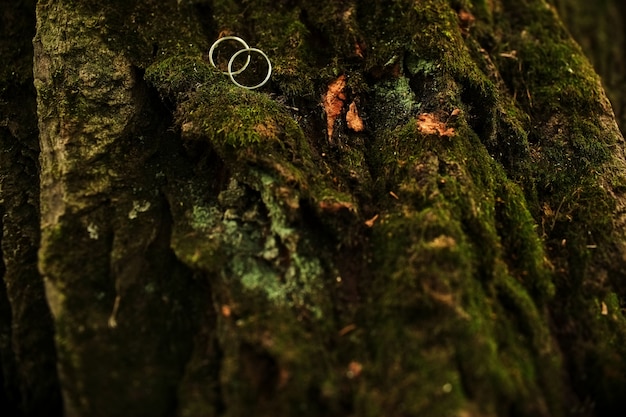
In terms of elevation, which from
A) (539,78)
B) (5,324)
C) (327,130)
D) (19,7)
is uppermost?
(539,78)

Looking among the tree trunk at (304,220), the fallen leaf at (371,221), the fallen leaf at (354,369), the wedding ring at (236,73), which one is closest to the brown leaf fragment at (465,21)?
the tree trunk at (304,220)

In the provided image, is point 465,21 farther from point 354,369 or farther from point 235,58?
point 354,369

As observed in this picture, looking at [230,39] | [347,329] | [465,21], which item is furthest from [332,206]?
[465,21]

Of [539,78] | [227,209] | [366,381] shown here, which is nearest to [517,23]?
[539,78]

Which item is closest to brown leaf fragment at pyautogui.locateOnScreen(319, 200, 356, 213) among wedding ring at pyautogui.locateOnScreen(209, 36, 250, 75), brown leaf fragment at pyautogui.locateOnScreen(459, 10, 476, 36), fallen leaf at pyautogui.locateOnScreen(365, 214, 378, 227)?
fallen leaf at pyautogui.locateOnScreen(365, 214, 378, 227)

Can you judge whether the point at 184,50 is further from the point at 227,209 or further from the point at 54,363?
the point at 54,363

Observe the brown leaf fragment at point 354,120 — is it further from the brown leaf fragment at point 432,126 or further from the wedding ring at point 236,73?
the wedding ring at point 236,73
